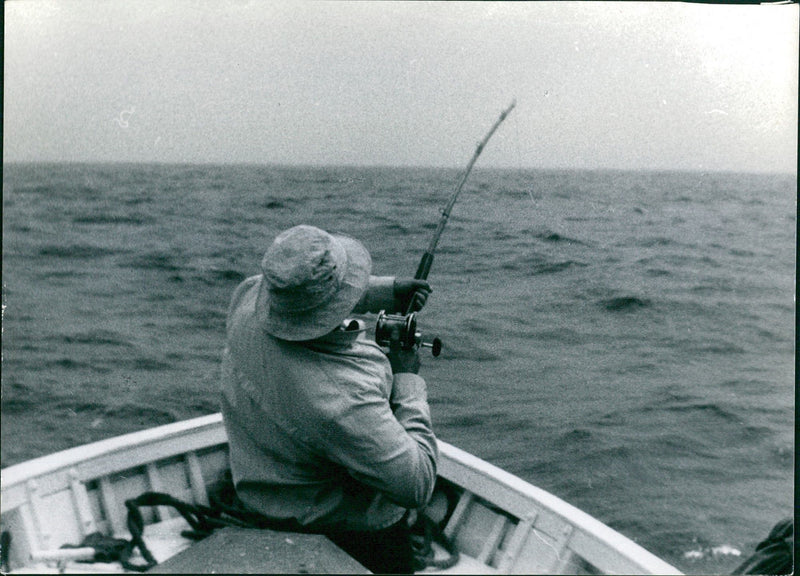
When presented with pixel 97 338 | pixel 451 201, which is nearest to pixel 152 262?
pixel 97 338

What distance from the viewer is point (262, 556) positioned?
1.80 metres

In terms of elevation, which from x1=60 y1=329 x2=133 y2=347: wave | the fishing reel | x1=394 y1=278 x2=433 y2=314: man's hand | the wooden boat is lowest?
x1=60 y1=329 x2=133 y2=347: wave

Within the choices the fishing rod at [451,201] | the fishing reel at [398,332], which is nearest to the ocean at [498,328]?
the fishing rod at [451,201]

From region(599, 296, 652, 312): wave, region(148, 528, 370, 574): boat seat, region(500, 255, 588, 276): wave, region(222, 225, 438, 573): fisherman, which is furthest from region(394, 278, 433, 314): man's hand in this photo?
region(599, 296, 652, 312): wave

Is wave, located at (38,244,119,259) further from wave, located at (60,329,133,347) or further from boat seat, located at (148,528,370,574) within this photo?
boat seat, located at (148,528,370,574)

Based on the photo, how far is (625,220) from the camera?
73.3 feet

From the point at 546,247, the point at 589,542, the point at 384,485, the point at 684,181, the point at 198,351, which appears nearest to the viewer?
the point at 384,485

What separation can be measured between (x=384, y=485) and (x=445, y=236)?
13028mm

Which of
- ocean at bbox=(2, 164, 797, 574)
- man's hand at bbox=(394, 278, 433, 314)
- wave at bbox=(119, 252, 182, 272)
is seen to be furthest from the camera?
wave at bbox=(119, 252, 182, 272)

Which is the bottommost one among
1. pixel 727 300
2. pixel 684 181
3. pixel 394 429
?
pixel 727 300

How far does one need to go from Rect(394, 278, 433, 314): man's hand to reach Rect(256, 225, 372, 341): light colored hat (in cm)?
73

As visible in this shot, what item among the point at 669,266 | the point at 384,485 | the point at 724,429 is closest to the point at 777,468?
the point at 724,429

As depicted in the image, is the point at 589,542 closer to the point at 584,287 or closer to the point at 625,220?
the point at 584,287

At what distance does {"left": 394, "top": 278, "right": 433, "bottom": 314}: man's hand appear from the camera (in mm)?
2641
